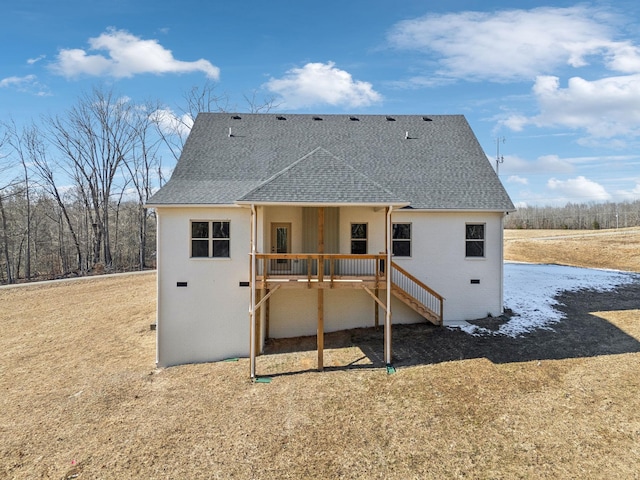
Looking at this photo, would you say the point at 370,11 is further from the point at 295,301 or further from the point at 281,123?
the point at 295,301

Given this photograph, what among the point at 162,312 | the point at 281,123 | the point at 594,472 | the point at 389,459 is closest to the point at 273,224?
the point at 162,312

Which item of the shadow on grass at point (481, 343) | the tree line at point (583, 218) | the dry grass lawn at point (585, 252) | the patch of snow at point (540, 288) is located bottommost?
the shadow on grass at point (481, 343)

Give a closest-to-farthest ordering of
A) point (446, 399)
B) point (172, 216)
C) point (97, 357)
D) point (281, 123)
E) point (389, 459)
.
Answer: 1. point (389, 459)
2. point (446, 399)
3. point (172, 216)
4. point (97, 357)
5. point (281, 123)

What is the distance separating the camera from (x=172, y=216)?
38.2ft

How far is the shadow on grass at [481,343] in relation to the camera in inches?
397

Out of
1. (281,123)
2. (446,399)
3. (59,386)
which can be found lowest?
(59,386)

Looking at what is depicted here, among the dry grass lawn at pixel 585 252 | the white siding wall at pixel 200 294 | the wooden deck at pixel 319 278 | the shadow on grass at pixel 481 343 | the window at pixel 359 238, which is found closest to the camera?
the shadow on grass at pixel 481 343

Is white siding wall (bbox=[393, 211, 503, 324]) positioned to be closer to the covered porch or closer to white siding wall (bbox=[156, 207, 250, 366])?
the covered porch

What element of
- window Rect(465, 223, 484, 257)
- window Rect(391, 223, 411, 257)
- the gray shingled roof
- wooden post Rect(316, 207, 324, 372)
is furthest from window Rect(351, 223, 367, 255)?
window Rect(465, 223, 484, 257)

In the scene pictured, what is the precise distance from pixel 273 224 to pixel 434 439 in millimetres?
8448

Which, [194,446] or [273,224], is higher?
[273,224]

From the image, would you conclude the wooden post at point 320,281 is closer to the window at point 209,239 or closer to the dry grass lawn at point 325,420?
the dry grass lawn at point 325,420

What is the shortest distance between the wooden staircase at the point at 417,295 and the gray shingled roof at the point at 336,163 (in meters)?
2.68

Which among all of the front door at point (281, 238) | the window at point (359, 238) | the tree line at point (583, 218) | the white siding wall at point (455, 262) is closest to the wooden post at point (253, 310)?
the front door at point (281, 238)
